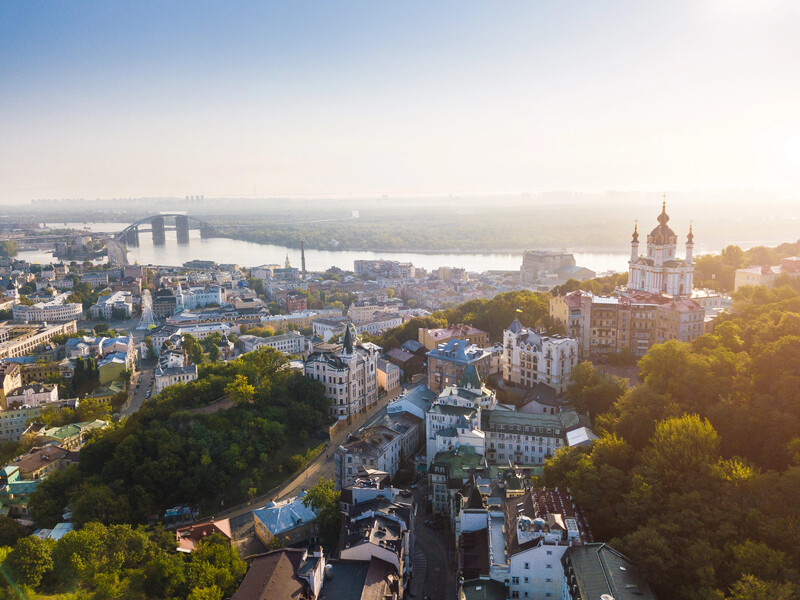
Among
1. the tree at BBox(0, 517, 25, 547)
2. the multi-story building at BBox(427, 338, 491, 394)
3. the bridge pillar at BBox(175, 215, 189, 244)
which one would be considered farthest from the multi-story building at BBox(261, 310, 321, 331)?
the bridge pillar at BBox(175, 215, 189, 244)

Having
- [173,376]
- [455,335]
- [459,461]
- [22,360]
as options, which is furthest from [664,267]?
[22,360]

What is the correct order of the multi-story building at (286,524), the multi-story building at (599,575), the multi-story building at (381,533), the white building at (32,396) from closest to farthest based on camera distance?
the multi-story building at (599,575) < the multi-story building at (381,533) < the multi-story building at (286,524) < the white building at (32,396)

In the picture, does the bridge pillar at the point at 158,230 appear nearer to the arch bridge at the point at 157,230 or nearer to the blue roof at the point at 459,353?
the arch bridge at the point at 157,230

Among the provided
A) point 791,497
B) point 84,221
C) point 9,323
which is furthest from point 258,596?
point 84,221

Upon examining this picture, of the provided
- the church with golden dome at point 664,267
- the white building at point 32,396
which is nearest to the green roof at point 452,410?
the church with golden dome at point 664,267

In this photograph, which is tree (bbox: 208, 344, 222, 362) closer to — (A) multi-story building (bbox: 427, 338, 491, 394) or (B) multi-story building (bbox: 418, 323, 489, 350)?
(B) multi-story building (bbox: 418, 323, 489, 350)

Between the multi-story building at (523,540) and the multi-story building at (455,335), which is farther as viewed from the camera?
the multi-story building at (455,335)

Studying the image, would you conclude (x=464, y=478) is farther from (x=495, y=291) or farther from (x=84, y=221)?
(x=84, y=221)
